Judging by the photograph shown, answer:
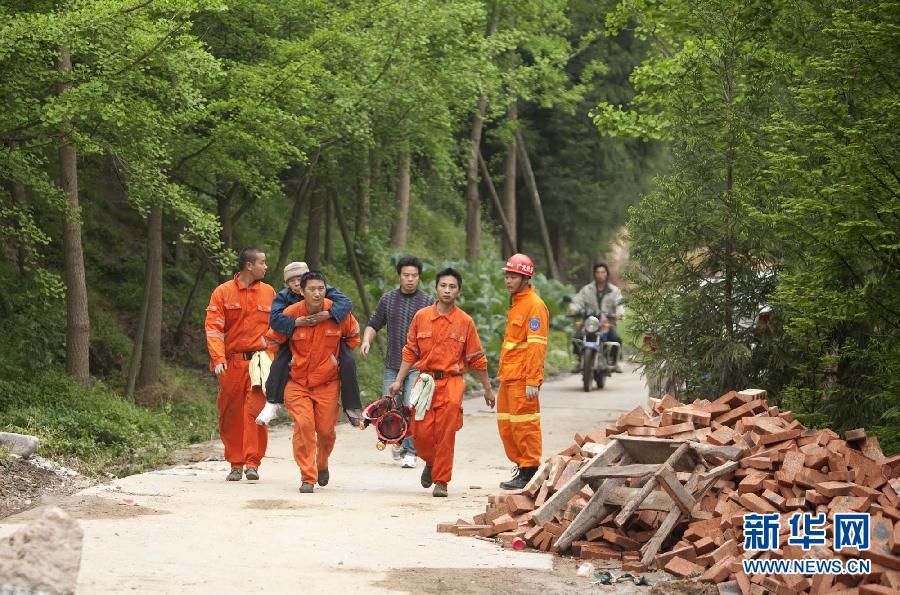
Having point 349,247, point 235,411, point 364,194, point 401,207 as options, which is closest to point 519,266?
point 235,411

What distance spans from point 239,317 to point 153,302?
17.8ft

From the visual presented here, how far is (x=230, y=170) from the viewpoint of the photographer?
16.8 metres

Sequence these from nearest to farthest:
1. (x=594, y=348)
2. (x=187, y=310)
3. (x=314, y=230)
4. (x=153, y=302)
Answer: (x=153, y=302) → (x=187, y=310) → (x=594, y=348) → (x=314, y=230)

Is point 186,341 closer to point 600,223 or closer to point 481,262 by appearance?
point 481,262

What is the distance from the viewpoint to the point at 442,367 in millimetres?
11773

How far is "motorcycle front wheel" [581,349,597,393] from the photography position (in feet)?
74.8

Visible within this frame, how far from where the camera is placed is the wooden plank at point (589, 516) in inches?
356

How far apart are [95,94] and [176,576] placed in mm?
6777

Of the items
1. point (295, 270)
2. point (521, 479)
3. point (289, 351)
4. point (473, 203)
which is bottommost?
point (521, 479)

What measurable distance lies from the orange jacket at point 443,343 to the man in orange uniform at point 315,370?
64 centimetres

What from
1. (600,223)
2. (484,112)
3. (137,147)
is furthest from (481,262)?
(137,147)

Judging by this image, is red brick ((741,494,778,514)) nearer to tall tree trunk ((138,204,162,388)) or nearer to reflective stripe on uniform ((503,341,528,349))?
reflective stripe on uniform ((503,341,528,349))

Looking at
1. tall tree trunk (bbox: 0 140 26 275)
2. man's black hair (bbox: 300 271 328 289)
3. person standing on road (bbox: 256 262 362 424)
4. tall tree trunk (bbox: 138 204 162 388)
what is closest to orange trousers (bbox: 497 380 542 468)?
person standing on road (bbox: 256 262 362 424)

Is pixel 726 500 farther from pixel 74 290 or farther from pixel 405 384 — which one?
pixel 74 290
